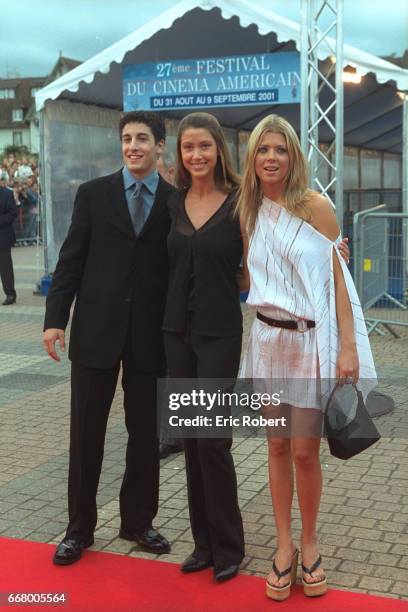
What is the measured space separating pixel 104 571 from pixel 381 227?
6871 mm

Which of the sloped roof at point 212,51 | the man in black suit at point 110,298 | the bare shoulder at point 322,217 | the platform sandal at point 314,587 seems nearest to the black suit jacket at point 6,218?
the sloped roof at point 212,51

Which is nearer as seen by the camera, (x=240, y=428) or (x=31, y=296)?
(x=240, y=428)

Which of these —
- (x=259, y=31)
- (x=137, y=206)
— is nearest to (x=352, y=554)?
A: (x=137, y=206)

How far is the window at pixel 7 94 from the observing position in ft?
338

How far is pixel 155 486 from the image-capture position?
4.16 meters

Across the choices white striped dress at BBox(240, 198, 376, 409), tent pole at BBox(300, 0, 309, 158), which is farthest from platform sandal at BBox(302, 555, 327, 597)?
tent pole at BBox(300, 0, 309, 158)

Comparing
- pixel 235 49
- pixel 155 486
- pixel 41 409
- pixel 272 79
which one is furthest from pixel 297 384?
pixel 235 49

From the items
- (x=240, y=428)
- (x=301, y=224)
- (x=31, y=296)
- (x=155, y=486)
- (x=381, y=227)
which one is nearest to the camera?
(x=301, y=224)

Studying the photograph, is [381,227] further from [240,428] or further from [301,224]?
[301,224]

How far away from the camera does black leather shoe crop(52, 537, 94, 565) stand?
3.93m

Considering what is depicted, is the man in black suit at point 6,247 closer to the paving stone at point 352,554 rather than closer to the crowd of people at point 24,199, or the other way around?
the paving stone at point 352,554

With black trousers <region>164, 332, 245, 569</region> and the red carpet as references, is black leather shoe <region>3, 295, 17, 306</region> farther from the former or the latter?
black trousers <region>164, 332, 245, 569</region>

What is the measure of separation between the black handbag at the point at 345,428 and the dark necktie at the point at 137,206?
1176 millimetres

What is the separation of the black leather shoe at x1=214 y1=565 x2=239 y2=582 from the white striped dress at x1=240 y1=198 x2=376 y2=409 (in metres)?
0.80
